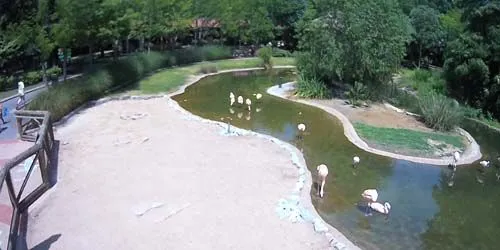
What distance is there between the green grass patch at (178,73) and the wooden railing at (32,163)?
12.1 meters

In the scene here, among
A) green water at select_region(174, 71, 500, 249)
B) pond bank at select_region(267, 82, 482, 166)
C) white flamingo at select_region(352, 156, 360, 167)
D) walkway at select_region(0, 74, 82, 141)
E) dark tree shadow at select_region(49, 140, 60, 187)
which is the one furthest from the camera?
pond bank at select_region(267, 82, 482, 166)

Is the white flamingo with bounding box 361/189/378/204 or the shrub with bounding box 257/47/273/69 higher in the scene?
the shrub with bounding box 257/47/273/69

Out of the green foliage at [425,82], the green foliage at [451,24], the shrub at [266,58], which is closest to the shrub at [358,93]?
the green foliage at [425,82]

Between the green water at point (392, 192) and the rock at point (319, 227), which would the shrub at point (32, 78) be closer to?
the green water at point (392, 192)

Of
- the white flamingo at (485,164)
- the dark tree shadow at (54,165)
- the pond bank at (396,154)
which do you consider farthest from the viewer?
the pond bank at (396,154)

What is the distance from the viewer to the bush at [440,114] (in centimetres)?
2350

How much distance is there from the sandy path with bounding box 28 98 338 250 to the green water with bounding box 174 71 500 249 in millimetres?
1652

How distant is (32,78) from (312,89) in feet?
55.1

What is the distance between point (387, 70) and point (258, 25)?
2308 cm

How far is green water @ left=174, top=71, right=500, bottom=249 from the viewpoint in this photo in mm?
12938

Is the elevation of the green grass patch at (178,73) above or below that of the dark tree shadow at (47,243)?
above

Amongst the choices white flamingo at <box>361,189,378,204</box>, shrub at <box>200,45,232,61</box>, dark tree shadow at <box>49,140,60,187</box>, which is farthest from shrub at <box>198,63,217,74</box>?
white flamingo at <box>361,189,378,204</box>

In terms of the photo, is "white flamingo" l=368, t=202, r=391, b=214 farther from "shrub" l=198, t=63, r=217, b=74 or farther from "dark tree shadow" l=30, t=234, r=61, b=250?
"shrub" l=198, t=63, r=217, b=74

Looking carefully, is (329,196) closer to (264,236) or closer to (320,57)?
(264,236)
